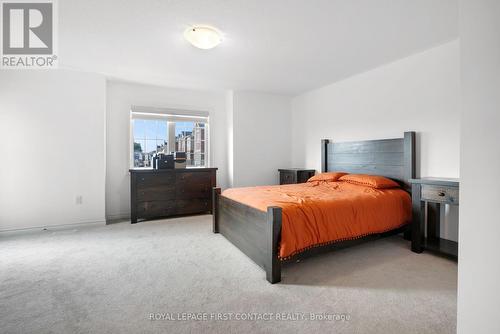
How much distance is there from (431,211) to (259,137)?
3.18 meters

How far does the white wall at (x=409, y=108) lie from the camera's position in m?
2.74

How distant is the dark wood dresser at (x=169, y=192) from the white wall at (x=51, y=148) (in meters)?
0.54

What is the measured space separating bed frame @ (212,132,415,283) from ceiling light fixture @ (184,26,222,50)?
1742 millimetres

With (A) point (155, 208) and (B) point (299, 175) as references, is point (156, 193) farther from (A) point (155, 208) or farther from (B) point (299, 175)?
(B) point (299, 175)

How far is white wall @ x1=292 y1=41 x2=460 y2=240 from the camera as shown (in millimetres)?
2742

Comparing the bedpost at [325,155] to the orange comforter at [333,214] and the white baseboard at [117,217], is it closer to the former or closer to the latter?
the orange comforter at [333,214]

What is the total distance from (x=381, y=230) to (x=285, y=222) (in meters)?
1.35

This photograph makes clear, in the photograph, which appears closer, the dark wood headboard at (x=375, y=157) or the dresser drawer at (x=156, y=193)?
the dark wood headboard at (x=375, y=157)

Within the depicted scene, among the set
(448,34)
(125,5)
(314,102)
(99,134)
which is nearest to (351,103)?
(314,102)

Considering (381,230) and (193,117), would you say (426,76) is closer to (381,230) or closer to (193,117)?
(381,230)

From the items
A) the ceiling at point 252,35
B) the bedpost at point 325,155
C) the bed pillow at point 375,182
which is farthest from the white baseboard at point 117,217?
the bed pillow at point 375,182

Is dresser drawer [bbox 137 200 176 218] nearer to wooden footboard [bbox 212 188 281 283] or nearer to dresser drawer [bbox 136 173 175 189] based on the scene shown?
dresser drawer [bbox 136 173 175 189]

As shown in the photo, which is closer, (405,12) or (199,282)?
(199,282)

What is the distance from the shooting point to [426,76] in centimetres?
296
